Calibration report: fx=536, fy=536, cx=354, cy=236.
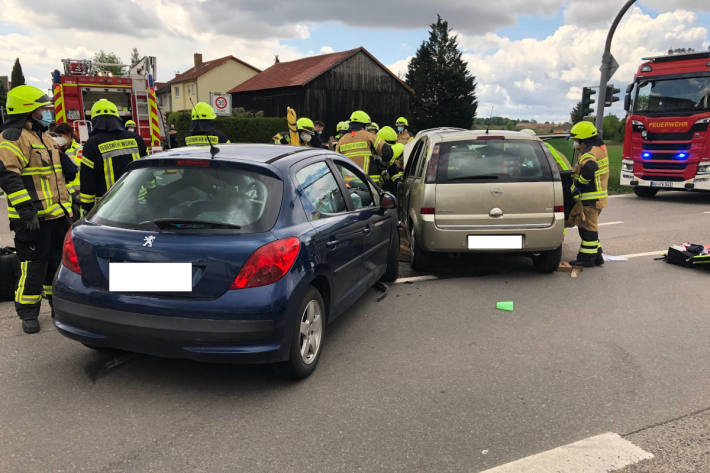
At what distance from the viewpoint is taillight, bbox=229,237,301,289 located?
10.1 ft

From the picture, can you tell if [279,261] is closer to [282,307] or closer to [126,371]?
[282,307]

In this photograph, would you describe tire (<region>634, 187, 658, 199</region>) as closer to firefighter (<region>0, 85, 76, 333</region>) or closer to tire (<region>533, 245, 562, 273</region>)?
tire (<region>533, 245, 562, 273</region>)

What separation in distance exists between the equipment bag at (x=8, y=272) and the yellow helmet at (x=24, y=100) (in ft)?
5.00

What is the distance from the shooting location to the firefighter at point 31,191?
422cm

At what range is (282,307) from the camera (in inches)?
124

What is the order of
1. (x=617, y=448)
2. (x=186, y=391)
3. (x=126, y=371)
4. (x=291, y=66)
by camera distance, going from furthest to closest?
(x=291, y=66), (x=126, y=371), (x=186, y=391), (x=617, y=448)

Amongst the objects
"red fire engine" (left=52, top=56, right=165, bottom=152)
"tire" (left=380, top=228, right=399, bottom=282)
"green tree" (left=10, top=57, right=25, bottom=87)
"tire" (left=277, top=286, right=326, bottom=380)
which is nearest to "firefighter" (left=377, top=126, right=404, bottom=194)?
"tire" (left=380, top=228, right=399, bottom=282)

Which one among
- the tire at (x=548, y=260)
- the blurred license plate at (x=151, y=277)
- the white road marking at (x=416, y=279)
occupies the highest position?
the blurred license plate at (x=151, y=277)

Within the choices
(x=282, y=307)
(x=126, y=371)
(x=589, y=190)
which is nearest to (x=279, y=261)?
(x=282, y=307)

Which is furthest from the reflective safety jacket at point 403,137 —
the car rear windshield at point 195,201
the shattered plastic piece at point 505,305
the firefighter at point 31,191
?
the car rear windshield at point 195,201

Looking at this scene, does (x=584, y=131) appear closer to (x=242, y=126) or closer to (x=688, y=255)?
(x=688, y=255)

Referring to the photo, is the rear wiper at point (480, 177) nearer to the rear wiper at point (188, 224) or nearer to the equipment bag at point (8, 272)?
the rear wiper at point (188, 224)

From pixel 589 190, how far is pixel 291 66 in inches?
1668

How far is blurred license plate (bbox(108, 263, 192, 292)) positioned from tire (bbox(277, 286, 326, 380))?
721 mm
